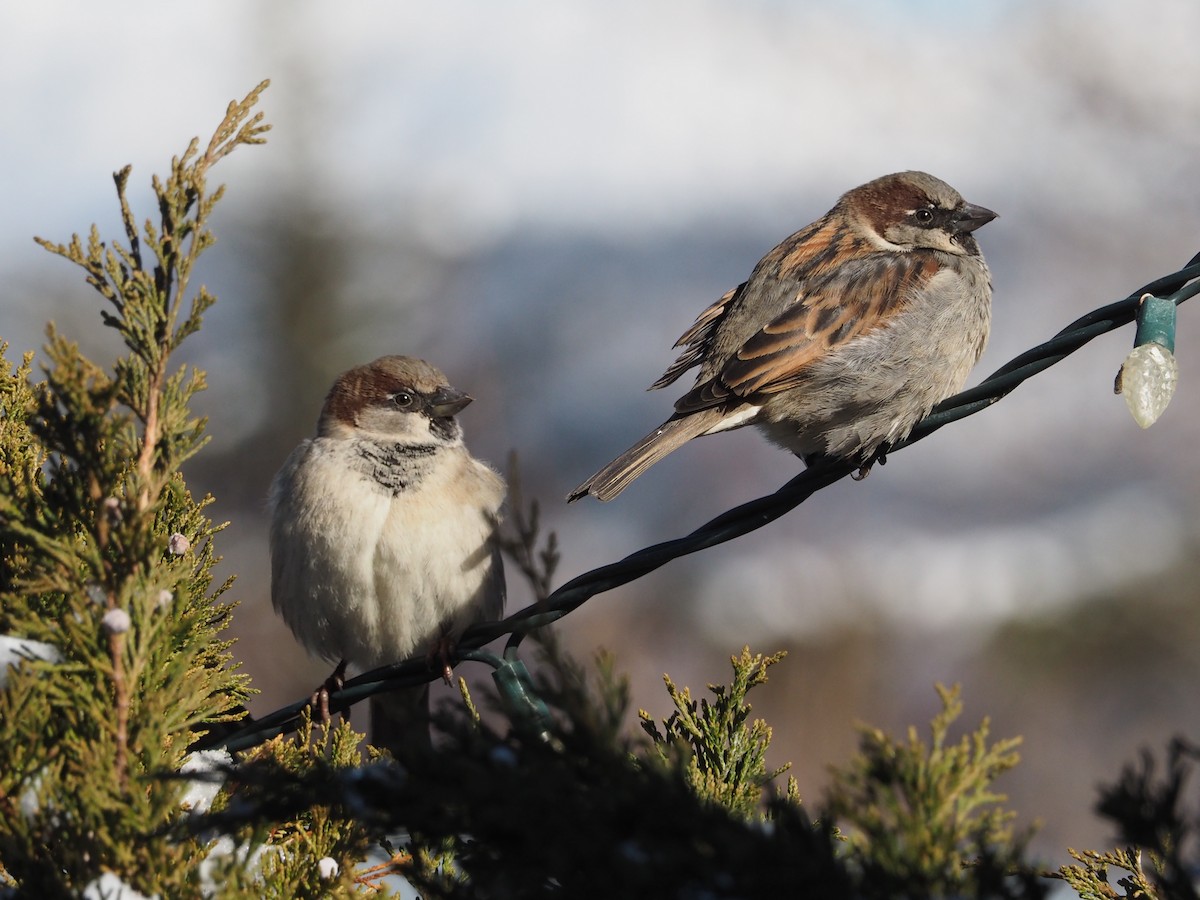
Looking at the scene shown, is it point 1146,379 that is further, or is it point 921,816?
point 1146,379

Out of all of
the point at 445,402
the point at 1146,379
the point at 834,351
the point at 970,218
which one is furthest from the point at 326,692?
the point at 970,218

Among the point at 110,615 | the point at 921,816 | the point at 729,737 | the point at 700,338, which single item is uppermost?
the point at 700,338

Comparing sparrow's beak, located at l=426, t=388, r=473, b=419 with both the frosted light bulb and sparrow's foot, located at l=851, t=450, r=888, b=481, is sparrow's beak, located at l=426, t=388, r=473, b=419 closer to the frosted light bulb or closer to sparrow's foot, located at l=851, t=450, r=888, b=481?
sparrow's foot, located at l=851, t=450, r=888, b=481

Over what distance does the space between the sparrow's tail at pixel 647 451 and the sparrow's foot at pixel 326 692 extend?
1.95ft

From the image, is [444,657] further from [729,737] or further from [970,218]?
[970,218]

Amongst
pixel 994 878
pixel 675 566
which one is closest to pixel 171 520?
pixel 994 878

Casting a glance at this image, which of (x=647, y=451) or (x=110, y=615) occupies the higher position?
(x=647, y=451)

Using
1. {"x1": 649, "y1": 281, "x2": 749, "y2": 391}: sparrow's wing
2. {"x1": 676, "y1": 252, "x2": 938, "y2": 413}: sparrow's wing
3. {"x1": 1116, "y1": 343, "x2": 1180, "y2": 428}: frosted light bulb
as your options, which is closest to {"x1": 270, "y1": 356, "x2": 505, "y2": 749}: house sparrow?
{"x1": 676, "y1": 252, "x2": 938, "y2": 413}: sparrow's wing

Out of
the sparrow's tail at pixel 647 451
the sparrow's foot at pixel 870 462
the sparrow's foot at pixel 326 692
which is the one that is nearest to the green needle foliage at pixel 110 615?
the sparrow's foot at pixel 326 692

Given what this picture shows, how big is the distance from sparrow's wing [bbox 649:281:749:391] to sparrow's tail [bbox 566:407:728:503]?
332 mm

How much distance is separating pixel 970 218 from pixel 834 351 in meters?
0.64

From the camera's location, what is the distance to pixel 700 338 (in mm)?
3092

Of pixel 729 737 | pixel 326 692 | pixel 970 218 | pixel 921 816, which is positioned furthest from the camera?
pixel 970 218

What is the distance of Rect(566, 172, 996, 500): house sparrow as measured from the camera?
2.67 meters
